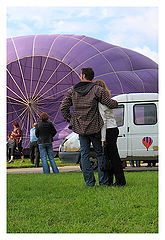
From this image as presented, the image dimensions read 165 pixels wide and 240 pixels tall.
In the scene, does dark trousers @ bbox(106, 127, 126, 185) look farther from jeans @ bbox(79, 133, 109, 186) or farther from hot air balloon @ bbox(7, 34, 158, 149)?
hot air balloon @ bbox(7, 34, 158, 149)

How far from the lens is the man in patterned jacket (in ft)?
21.7

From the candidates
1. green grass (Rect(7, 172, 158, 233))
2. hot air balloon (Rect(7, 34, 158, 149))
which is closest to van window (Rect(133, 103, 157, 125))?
green grass (Rect(7, 172, 158, 233))

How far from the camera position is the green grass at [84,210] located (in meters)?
4.02

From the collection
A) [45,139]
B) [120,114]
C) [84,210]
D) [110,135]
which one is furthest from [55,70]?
[84,210]

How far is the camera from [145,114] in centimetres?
1161

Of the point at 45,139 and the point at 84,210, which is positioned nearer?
the point at 84,210

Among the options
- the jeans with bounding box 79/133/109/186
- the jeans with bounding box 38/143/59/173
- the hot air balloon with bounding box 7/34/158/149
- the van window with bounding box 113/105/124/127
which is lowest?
the jeans with bounding box 38/143/59/173

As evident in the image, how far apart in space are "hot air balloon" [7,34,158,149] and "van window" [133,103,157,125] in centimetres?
1002

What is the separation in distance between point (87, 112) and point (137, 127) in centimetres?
509

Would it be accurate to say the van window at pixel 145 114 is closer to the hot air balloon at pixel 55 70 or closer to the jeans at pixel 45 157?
the jeans at pixel 45 157

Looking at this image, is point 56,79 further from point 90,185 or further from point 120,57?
point 90,185

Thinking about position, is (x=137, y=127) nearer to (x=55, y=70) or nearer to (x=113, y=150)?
(x=113, y=150)

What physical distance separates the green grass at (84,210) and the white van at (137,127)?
466 centimetres

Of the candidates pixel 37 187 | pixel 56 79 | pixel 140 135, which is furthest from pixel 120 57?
pixel 37 187
